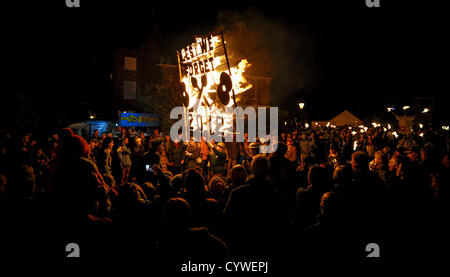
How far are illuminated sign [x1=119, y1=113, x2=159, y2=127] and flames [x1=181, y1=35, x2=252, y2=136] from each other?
1554 centimetres

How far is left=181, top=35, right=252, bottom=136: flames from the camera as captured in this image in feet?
23.7

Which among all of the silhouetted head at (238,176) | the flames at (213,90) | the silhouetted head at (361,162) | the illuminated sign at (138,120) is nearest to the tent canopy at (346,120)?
the illuminated sign at (138,120)

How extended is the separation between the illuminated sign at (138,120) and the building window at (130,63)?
9441 mm

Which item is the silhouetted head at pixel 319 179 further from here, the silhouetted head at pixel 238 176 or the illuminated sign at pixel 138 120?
the illuminated sign at pixel 138 120

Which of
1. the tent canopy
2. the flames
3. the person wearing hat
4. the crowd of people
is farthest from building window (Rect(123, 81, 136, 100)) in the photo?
the crowd of people

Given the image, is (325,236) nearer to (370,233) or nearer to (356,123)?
(370,233)

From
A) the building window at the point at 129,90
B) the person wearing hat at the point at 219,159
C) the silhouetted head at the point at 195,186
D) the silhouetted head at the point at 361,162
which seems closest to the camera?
the silhouetted head at the point at 195,186

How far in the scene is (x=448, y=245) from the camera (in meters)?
3.89

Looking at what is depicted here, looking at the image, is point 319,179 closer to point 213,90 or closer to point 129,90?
point 213,90

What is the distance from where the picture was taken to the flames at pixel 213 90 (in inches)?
285

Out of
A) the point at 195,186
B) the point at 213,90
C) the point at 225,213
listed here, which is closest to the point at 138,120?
the point at 213,90

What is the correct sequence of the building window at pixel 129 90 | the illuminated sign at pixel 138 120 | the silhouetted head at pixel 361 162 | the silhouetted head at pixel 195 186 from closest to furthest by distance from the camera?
1. the silhouetted head at pixel 195 186
2. the silhouetted head at pixel 361 162
3. the illuminated sign at pixel 138 120
4. the building window at pixel 129 90

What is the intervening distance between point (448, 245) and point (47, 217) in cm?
515
